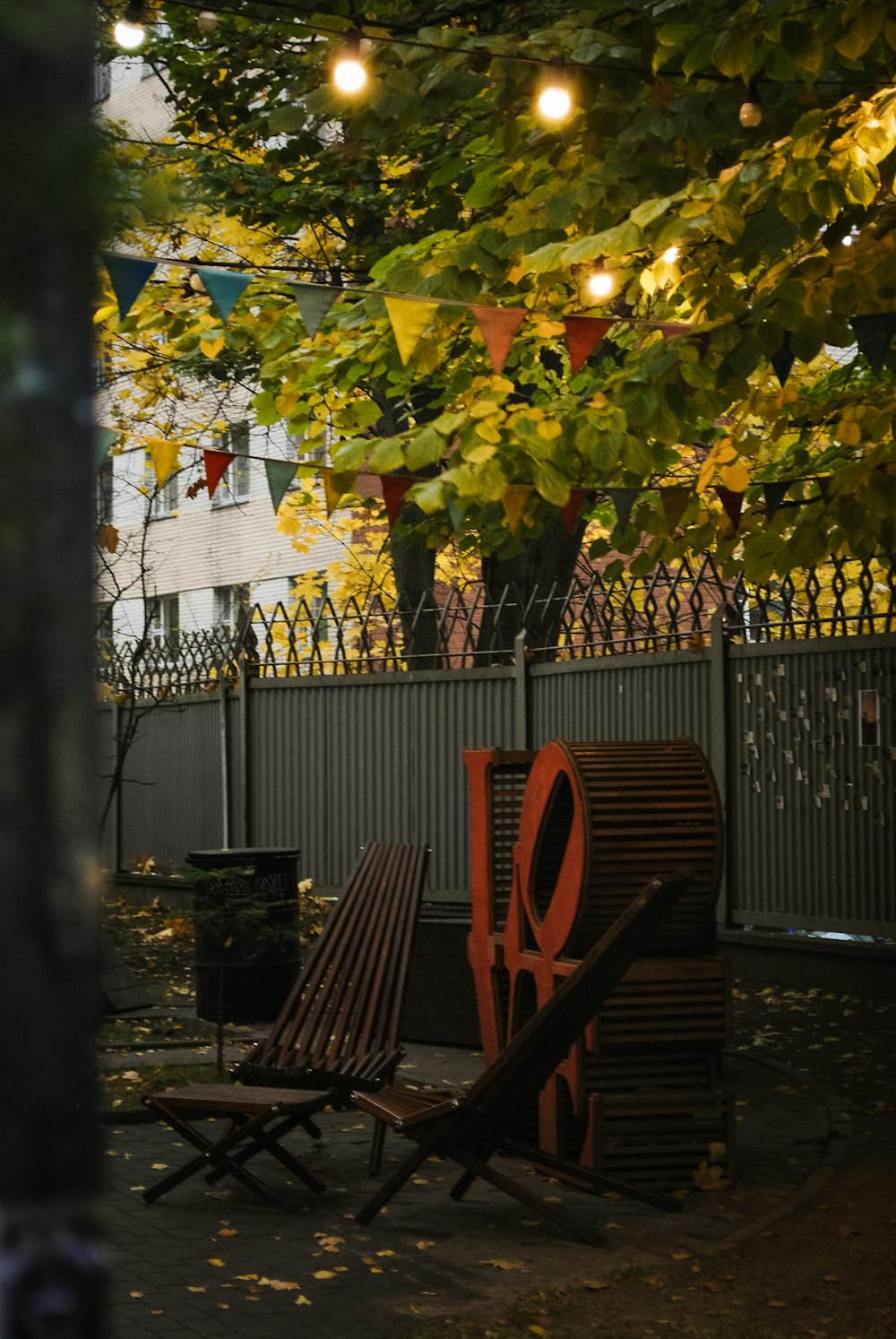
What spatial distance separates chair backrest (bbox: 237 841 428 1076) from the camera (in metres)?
7.74

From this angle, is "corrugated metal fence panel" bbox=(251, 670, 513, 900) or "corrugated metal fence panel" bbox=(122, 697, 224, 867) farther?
"corrugated metal fence panel" bbox=(122, 697, 224, 867)

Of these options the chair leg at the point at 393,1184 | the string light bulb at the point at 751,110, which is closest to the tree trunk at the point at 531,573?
the string light bulb at the point at 751,110

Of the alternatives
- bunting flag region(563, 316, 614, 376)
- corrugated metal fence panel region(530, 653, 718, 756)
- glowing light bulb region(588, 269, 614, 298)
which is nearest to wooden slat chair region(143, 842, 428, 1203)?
bunting flag region(563, 316, 614, 376)

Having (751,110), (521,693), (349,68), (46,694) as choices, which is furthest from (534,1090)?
(521,693)

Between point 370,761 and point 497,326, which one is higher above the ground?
point 497,326

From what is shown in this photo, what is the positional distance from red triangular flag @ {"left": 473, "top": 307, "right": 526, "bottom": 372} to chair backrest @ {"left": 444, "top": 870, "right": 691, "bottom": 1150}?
8.28 ft

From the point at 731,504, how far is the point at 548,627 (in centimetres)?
600

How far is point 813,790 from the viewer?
40.0 feet

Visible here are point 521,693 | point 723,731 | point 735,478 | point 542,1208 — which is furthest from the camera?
point 521,693

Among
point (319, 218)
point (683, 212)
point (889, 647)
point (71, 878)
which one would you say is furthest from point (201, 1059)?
point (71, 878)

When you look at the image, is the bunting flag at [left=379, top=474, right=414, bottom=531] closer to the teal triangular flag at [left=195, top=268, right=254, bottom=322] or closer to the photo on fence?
the teal triangular flag at [left=195, top=268, right=254, bottom=322]

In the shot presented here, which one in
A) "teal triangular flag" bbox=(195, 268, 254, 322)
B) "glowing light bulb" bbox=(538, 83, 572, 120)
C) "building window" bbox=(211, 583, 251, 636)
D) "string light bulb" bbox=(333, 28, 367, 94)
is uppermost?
"building window" bbox=(211, 583, 251, 636)

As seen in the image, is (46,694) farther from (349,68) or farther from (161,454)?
(161,454)

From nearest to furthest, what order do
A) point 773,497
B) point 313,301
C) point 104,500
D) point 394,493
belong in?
point 104,500, point 313,301, point 773,497, point 394,493
